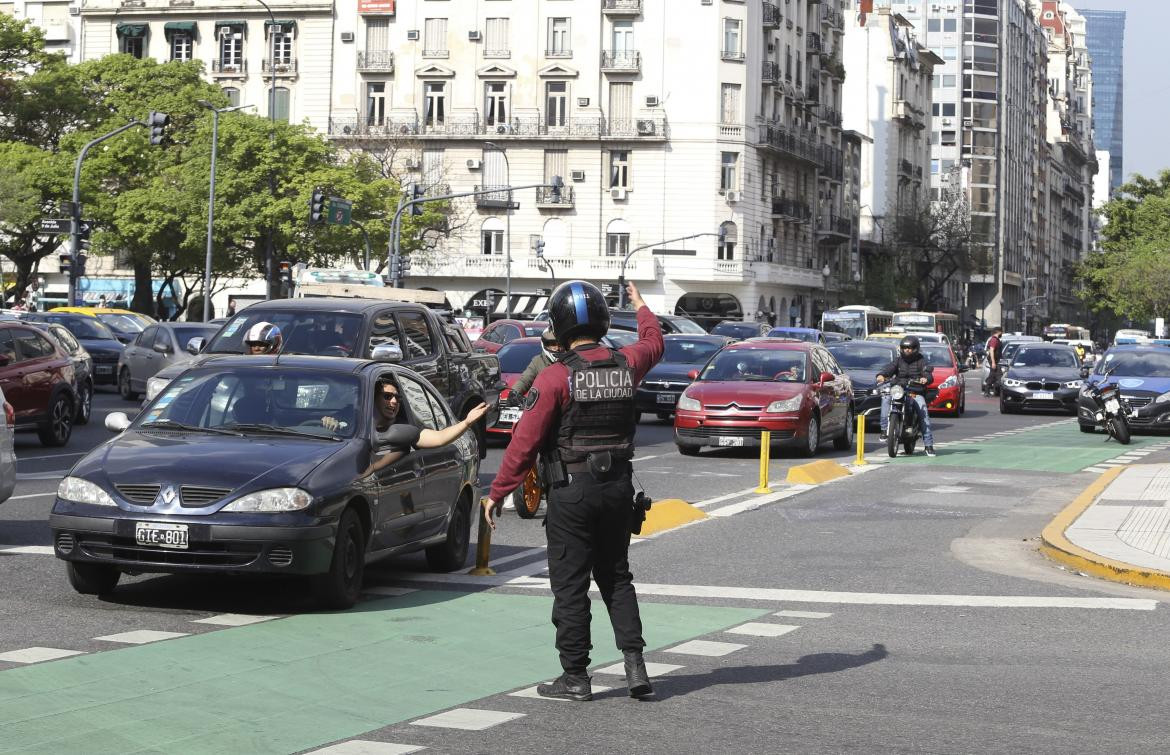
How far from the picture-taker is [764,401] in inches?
966

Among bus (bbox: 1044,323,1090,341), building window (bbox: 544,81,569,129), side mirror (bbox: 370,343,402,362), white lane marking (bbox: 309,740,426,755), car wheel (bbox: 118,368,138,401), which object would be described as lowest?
bus (bbox: 1044,323,1090,341)

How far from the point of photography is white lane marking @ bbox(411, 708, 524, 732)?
7418 millimetres

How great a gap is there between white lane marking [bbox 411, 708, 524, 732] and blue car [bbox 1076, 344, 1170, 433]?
25771 mm

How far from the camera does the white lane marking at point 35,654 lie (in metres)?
8.59

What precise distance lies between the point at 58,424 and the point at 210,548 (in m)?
14.5

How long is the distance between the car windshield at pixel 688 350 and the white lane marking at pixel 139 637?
24.4 m

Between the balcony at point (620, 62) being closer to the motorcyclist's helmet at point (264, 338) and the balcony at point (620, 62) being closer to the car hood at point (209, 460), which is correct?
the motorcyclist's helmet at point (264, 338)

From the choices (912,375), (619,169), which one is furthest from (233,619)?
(619,169)

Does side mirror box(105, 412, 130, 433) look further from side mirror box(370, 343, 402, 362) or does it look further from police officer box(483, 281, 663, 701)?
side mirror box(370, 343, 402, 362)

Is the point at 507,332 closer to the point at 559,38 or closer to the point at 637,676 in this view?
the point at 637,676

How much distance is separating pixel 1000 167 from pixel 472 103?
70250mm

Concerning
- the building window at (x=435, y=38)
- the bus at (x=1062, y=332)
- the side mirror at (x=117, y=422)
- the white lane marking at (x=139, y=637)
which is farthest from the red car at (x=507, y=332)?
the bus at (x=1062, y=332)

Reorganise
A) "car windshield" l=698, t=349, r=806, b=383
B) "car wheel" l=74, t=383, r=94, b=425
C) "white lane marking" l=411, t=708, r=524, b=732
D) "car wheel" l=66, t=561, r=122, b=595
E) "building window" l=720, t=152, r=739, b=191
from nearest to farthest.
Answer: "white lane marking" l=411, t=708, r=524, b=732
"car wheel" l=66, t=561, r=122, b=595
"car windshield" l=698, t=349, r=806, b=383
"car wheel" l=74, t=383, r=94, b=425
"building window" l=720, t=152, r=739, b=191

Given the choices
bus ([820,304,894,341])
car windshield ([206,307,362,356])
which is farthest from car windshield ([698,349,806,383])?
bus ([820,304,894,341])
